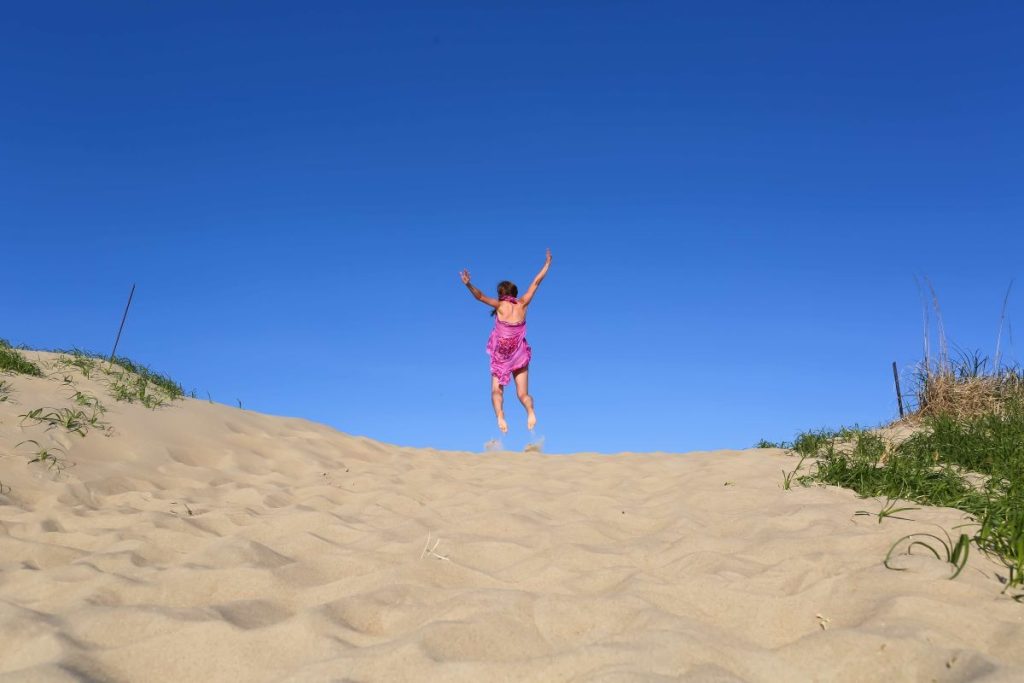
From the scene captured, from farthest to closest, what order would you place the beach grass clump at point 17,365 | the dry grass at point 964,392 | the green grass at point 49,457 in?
the dry grass at point 964,392
the beach grass clump at point 17,365
the green grass at point 49,457

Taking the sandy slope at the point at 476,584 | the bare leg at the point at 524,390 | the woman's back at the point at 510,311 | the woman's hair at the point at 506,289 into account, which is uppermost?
the woman's hair at the point at 506,289

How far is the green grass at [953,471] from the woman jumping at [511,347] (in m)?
4.60

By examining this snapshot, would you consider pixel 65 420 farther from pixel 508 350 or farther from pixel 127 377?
pixel 508 350

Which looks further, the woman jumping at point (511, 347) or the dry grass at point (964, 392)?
the woman jumping at point (511, 347)

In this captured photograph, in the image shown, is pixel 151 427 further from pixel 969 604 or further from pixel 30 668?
pixel 969 604

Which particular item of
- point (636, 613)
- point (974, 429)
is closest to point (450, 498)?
point (636, 613)

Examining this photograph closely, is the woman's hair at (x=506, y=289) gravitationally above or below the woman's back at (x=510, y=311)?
above

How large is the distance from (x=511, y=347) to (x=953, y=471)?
6307mm

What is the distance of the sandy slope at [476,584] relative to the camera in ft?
7.13

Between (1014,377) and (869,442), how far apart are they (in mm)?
3787

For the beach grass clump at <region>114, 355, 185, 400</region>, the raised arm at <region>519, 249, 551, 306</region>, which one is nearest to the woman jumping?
the raised arm at <region>519, 249, 551, 306</region>

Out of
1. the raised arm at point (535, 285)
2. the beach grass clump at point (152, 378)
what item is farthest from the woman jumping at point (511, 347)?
the beach grass clump at point (152, 378)

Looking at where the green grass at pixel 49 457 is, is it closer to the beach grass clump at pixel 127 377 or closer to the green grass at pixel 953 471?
the beach grass clump at pixel 127 377

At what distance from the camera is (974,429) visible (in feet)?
19.9
